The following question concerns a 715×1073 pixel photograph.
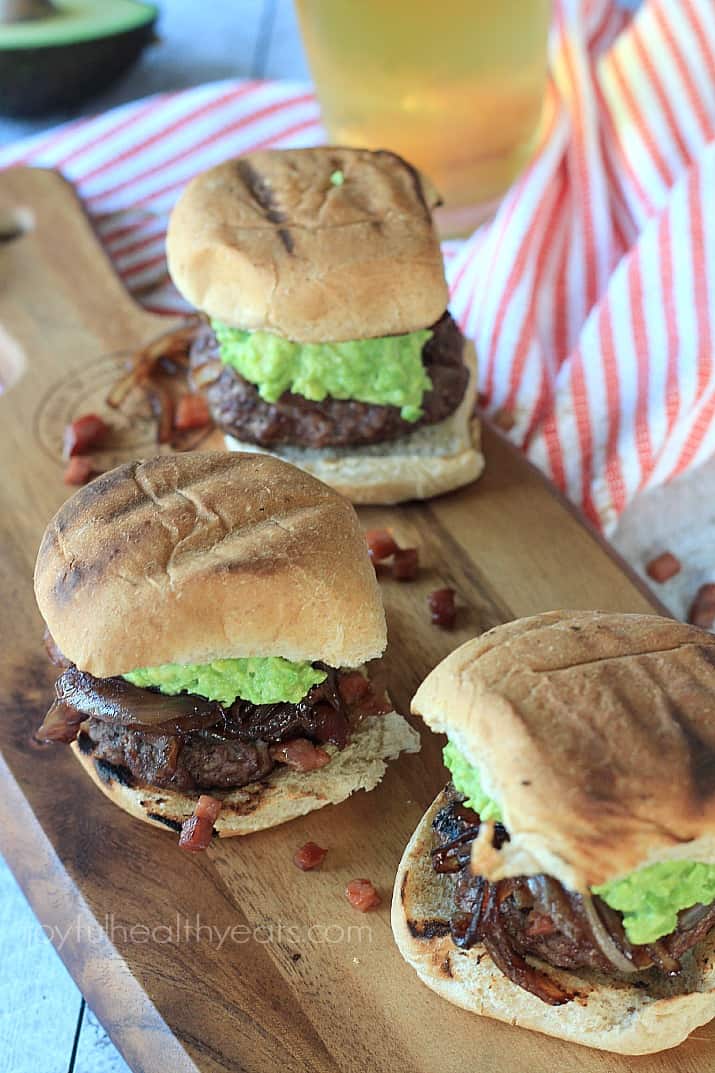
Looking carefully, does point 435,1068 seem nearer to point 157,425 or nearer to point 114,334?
point 157,425

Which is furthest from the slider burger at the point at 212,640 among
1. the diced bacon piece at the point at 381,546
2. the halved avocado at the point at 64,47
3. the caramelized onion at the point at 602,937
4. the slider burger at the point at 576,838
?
the halved avocado at the point at 64,47

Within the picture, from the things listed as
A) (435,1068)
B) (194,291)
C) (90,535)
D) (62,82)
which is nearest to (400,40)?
(194,291)

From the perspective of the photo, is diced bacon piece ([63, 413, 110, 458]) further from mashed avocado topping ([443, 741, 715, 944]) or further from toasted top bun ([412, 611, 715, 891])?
mashed avocado topping ([443, 741, 715, 944])

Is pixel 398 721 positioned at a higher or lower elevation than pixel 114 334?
lower

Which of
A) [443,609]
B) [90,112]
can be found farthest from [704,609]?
[90,112]

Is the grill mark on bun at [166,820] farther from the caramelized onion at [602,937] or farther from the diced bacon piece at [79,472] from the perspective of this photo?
the diced bacon piece at [79,472]

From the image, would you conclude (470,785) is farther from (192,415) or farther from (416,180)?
(416,180)

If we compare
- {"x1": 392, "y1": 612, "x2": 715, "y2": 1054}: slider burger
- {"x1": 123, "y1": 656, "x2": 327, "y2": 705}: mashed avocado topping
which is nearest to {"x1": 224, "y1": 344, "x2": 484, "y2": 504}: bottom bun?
{"x1": 123, "y1": 656, "x2": 327, "y2": 705}: mashed avocado topping
